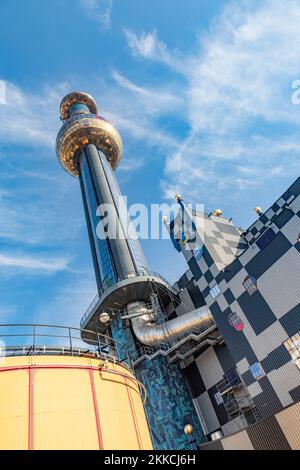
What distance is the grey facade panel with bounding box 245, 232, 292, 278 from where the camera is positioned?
799 inches

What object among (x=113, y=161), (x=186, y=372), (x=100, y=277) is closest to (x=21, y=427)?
(x=186, y=372)

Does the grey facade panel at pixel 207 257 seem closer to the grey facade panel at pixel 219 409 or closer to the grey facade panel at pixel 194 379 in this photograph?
the grey facade panel at pixel 194 379

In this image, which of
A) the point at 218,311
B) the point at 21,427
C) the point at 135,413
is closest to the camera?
the point at 21,427

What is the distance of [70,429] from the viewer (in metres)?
8.57

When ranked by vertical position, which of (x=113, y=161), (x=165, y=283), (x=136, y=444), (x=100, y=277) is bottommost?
(x=136, y=444)

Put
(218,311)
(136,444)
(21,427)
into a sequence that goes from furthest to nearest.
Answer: (218,311) → (136,444) → (21,427)

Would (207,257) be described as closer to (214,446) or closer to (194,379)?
(194,379)

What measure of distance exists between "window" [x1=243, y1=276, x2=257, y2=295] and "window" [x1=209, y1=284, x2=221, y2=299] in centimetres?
315

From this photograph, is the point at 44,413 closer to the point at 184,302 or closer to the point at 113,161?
the point at 184,302

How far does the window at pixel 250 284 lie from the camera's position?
21.5 m

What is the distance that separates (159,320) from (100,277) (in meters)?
10.7

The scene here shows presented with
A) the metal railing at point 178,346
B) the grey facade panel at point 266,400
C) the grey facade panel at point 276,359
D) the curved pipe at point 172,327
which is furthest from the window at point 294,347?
the curved pipe at point 172,327

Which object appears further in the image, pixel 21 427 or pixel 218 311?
pixel 218 311

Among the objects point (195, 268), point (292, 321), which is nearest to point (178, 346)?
point (195, 268)
